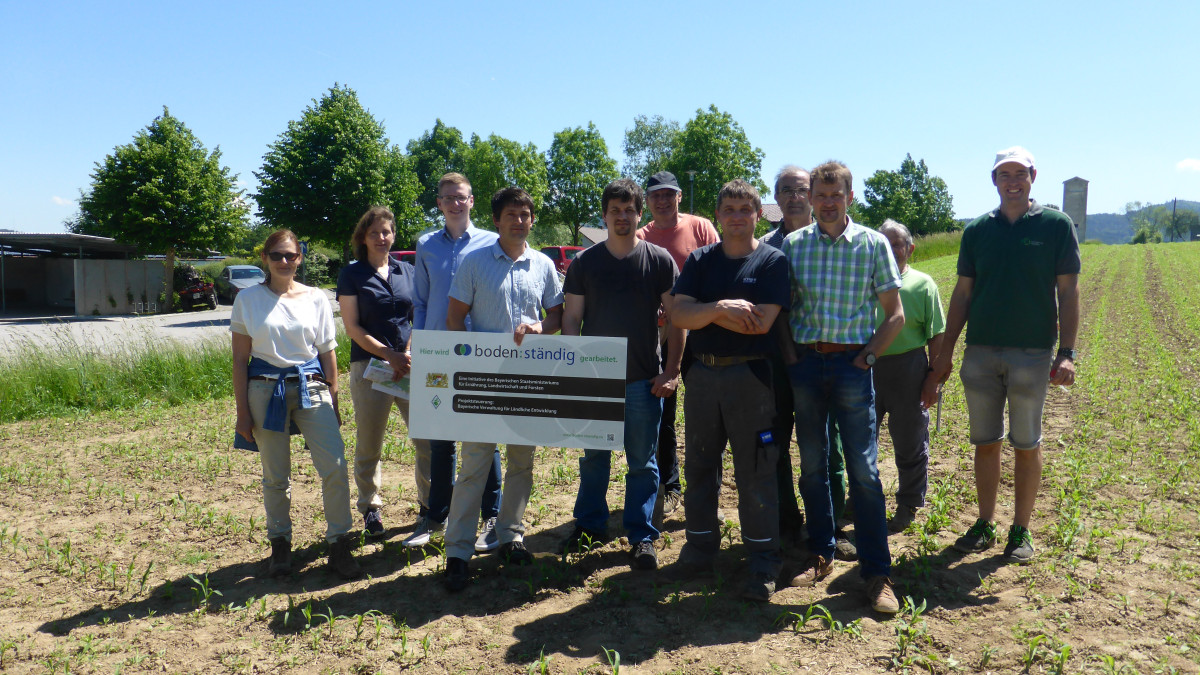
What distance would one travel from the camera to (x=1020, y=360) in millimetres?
4133

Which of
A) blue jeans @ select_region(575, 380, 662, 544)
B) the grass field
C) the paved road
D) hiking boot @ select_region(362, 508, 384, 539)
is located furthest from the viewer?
the paved road

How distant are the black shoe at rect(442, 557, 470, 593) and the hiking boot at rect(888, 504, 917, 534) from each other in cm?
269

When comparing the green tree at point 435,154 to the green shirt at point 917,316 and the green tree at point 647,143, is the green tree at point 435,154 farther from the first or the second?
the green shirt at point 917,316

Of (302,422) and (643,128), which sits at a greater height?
(643,128)

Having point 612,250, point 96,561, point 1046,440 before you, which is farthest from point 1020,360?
point 96,561

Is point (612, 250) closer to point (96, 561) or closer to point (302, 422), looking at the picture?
point (302, 422)

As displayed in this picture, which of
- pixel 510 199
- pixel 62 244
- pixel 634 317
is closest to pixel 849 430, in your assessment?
pixel 634 317

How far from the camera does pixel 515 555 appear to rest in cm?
439

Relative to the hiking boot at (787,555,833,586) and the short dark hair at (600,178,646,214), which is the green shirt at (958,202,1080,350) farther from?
the short dark hair at (600,178,646,214)

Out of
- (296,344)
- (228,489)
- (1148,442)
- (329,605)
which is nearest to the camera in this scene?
(329,605)

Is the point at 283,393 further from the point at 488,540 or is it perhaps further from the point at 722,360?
the point at 722,360

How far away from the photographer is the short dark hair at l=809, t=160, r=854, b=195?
3805 mm

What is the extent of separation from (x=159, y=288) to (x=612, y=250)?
1198 inches

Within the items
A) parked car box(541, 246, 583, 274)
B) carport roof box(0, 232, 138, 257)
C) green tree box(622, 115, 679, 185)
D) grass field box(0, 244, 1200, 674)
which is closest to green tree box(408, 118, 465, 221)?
green tree box(622, 115, 679, 185)
